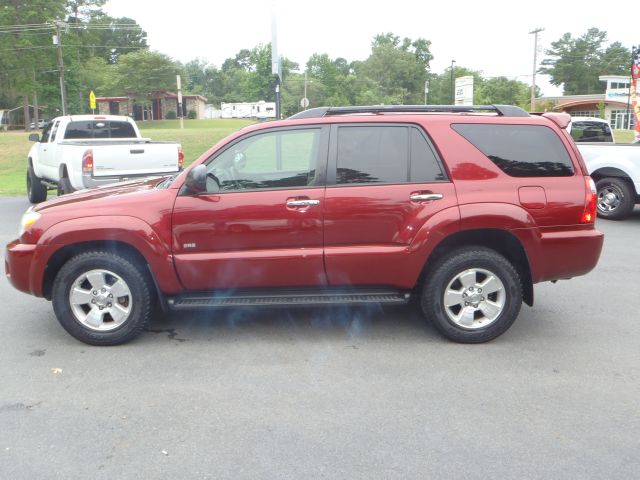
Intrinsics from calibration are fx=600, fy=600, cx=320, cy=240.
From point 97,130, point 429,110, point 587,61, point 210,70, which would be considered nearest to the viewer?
point 429,110

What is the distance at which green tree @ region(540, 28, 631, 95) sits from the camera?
102625 millimetres

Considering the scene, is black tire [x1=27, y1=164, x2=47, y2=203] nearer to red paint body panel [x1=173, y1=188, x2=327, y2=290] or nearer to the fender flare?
the fender flare

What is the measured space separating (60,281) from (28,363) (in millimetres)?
642

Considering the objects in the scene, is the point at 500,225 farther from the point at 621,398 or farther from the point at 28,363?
the point at 28,363

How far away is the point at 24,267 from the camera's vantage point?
4.68 m

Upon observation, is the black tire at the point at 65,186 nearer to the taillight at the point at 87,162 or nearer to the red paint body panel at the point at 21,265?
the taillight at the point at 87,162

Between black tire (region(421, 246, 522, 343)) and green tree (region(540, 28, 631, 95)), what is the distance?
111376 millimetres

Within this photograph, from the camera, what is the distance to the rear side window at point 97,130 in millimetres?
12289

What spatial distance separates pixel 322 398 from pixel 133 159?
7.07 metres

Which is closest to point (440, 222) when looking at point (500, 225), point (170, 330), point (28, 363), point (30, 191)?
point (500, 225)

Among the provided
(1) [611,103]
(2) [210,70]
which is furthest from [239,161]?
(2) [210,70]

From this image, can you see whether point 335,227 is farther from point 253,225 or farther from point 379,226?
point 253,225

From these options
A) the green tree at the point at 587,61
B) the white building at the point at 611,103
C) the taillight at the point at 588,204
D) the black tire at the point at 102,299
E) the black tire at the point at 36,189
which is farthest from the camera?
the green tree at the point at 587,61

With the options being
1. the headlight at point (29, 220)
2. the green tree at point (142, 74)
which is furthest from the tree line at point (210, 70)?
the headlight at point (29, 220)
